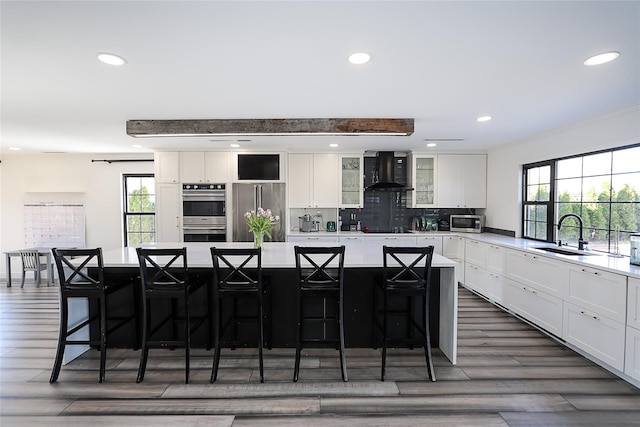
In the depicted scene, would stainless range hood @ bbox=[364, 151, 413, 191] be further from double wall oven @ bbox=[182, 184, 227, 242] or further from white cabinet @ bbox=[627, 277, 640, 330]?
white cabinet @ bbox=[627, 277, 640, 330]

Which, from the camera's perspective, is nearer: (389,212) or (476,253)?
(476,253)

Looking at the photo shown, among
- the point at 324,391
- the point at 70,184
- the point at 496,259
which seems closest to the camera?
the point at 324,391

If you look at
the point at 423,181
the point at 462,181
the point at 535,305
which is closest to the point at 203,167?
the point at 423,181

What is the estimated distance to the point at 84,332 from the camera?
309 cm

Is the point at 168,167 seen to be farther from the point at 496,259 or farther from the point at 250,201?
the point at 496,259

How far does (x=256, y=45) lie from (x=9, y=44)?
150 cm

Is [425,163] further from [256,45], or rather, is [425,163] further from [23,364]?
[23,364]

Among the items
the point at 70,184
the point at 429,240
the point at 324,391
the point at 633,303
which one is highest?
the point at 70,184

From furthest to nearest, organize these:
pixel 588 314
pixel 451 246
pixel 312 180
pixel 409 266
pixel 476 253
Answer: pixel 312 180 → pixel 451 246 → pixel 476 253 → pixel 588 314 → pixel 409 266

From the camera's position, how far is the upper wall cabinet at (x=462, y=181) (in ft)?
18.4

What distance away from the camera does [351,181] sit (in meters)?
5.65

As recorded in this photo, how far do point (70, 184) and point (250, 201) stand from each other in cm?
372

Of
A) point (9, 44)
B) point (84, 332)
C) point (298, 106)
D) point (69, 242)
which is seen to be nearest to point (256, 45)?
point (298, 106)

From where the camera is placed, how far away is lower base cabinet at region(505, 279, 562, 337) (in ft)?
10.5
